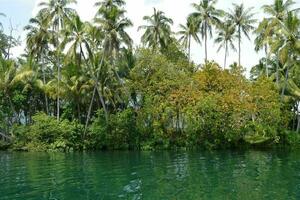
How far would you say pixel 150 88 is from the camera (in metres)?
43.9

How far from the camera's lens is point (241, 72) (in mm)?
42750

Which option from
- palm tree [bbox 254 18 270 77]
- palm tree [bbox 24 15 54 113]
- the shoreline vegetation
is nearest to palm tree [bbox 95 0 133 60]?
the shoreline vegetation

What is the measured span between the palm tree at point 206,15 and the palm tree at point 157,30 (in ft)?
11.3

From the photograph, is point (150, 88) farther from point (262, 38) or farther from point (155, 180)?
point (155, 180)

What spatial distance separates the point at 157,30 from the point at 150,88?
33.8 feet

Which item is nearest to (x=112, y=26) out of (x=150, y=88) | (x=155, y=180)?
(x=150, y=88)

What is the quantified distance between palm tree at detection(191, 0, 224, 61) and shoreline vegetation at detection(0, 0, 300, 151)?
116mm

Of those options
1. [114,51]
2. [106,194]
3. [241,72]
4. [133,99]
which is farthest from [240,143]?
[106,194]

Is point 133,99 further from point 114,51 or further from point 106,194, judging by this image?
point 106,194

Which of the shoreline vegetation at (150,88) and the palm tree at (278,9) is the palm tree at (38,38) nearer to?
the shoreline vegetation at (150,88)

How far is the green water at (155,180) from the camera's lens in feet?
56.3

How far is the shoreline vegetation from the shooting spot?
41750 mm

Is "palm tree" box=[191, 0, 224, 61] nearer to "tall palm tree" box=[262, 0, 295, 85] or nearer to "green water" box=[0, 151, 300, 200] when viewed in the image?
"tall palm tree" box=[262, 0, 295, 85]

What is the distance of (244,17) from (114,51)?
17.5m
